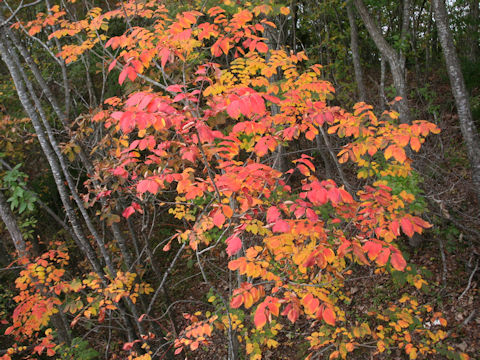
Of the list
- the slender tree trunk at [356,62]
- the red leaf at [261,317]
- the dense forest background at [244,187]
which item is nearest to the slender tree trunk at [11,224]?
the dense forest background at [244,187]

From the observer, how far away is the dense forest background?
9.14 feet

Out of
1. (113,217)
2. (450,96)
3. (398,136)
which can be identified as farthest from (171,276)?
(450,96)

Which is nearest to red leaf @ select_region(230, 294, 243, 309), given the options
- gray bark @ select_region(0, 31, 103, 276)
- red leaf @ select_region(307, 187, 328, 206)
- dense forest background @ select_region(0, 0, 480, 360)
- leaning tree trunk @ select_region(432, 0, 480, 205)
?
dense forest background @ select_region(0, 0, 480, 360)

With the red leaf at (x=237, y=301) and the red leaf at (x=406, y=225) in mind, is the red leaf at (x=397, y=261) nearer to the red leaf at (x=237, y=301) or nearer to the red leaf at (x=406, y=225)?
the red leaf at (x=406, y=225)

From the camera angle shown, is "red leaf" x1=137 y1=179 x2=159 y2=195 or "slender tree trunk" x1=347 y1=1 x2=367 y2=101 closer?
"red leaf" x1=137 y1=179 x2=159 y2=195

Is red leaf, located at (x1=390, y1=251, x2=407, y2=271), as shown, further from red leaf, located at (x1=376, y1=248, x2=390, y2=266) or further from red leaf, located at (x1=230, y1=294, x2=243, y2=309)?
red leaf, located at (x1=230, y1=294, x2=243, y2=309)

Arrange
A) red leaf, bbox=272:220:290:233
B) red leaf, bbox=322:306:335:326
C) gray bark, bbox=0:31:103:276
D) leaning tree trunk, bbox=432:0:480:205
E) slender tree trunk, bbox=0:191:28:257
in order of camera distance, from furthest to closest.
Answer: slender tree trunk, bbox=0:191:28:257 < leaning tree trunk, bbox=432:0:480:205 < gray bark, bbox=0:31:103:276 < red leaf, bbox=272:220:290:233 < red leaf, bbox=322:306:335:326

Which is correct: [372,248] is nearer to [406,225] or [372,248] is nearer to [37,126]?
[406,225]

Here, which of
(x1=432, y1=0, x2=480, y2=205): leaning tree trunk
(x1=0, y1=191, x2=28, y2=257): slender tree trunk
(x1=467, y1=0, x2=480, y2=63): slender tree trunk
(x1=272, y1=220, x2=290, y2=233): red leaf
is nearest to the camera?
(x1=272, y1=220, x2=290, y2=233): red leaf

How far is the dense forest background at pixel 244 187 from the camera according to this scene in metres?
2.79

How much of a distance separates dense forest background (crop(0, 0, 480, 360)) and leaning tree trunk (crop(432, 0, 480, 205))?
0.07ft

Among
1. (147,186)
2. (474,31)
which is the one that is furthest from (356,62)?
(147,186)

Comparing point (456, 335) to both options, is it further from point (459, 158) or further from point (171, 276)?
point (171, 276)

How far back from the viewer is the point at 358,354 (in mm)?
5027
